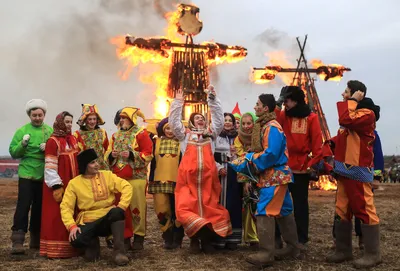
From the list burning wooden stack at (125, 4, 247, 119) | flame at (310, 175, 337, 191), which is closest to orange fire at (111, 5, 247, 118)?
burning wooden stack at (125, 4, 247, 119)

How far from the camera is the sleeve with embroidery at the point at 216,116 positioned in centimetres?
546

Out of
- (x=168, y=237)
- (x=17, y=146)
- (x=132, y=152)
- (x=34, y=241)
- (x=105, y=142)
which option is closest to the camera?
(x=17, y=146)

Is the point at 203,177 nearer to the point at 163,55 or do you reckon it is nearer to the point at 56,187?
the point at 56,187

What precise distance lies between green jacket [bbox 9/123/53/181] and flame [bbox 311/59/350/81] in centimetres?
1647

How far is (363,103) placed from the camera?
477cm

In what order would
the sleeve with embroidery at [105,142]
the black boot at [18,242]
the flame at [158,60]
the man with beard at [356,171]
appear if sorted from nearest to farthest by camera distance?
the man with beard at [356,171] → the black boot at [18,242] → the sleeve with embroidery at [105,142] → the flame at [158,60]

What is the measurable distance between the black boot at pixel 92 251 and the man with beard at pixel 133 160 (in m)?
0.59

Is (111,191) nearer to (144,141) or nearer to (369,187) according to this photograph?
(144,141)

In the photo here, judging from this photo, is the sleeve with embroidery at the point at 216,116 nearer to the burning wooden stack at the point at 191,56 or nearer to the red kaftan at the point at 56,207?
the red kaftan at the point at 56,207

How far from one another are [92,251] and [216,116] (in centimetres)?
208

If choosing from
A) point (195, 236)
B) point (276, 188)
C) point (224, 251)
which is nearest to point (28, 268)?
point (195, 236)

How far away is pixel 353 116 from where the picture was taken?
180 inches

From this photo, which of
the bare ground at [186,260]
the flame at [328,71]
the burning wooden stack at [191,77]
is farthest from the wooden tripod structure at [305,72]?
the bare ground at [186,260]

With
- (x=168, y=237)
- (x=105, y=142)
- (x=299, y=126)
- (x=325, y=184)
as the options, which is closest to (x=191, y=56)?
(x=325, y=184)
